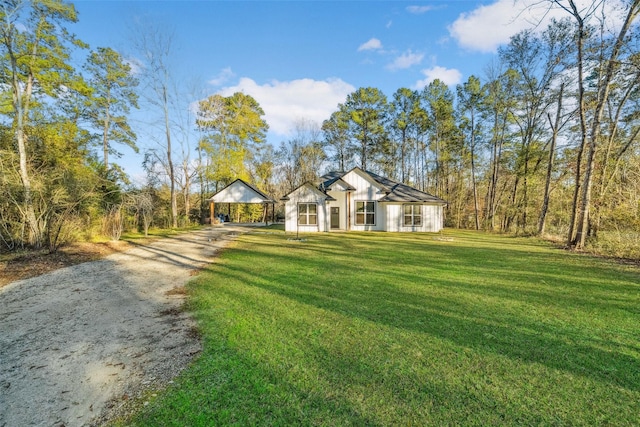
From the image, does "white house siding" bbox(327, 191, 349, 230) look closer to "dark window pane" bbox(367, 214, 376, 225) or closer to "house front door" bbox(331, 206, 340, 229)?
"house front door" bbox(331, 206, 340, 229)

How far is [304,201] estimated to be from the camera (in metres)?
17.5

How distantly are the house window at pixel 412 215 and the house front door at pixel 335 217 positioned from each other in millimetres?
4642

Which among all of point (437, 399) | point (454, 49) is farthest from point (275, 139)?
point (437, 399)

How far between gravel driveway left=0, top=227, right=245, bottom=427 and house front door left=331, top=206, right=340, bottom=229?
1328 centimetres

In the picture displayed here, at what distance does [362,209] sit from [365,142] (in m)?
11.3

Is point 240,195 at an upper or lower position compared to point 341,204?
upper

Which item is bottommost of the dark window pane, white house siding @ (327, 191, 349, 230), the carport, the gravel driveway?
the gravel driveway

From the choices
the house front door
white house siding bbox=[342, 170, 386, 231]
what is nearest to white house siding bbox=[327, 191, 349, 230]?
the house front door

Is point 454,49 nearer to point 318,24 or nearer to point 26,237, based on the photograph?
point 318,24

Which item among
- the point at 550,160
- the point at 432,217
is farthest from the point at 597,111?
the point at 432,217

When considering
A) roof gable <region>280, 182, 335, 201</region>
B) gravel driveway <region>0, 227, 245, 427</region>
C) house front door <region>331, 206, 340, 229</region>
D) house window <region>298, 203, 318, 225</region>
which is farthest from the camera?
house front door <region>331, 206, 340, 229</region>

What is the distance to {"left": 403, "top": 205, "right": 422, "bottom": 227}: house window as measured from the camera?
18.2 m

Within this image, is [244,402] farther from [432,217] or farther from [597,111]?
[432,217]

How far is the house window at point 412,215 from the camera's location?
18219 millimetres
